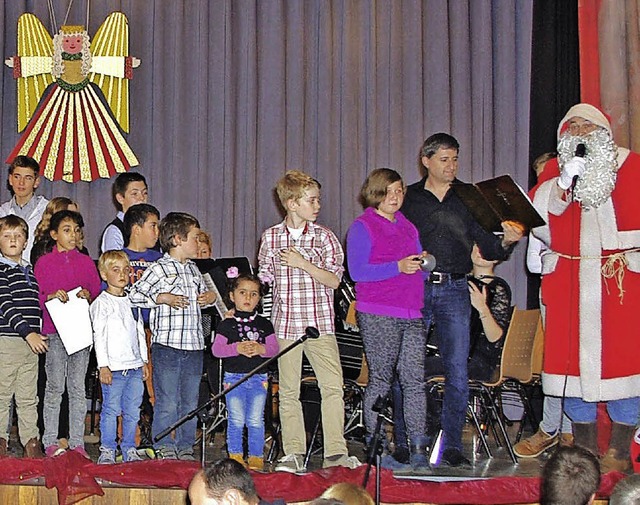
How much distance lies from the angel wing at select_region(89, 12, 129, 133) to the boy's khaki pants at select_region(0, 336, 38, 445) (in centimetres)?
376

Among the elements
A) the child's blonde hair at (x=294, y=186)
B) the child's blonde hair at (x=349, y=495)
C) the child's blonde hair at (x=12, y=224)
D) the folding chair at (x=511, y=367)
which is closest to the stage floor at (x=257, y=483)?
the folding chair at (x=511, y=367)

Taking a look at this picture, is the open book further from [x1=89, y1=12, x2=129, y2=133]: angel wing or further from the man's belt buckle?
[x1=89, y1=12, x2=129, y2=133]: angel wing

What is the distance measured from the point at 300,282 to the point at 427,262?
77cm

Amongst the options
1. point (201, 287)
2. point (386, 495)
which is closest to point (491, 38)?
point (201, 287)

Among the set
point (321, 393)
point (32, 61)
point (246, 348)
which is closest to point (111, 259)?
point (246, 348)

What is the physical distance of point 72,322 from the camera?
6.06 metres

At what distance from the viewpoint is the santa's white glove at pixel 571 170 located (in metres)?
5.59

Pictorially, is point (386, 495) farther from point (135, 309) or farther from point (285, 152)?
point (285, 152)

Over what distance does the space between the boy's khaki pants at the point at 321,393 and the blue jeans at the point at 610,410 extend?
131cm

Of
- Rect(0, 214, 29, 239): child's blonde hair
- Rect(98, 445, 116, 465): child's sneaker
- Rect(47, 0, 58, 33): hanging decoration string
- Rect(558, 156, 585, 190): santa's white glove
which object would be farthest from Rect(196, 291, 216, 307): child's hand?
Rect(47, 0, 58, 33): hanging decoration string

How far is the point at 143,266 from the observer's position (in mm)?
6496

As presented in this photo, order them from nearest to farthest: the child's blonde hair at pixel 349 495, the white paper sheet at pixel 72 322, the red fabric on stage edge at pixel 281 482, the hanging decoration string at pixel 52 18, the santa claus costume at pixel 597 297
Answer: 1. the child's blonde hair at pixel 349 495
2. the red fabric on stage edge at pixel 281 482
3. the santa claus costume at pixel 597 297
4. the white paper sheet at pixel 72 322
5. the hanging decoration string at pixel 52 18

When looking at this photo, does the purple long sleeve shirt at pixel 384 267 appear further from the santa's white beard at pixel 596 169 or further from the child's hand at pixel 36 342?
the child's hand at pixel 36 342

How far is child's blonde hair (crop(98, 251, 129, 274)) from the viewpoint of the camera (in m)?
6.07
